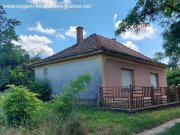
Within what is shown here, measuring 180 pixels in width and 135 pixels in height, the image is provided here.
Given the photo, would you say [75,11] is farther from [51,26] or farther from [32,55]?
[32,55]

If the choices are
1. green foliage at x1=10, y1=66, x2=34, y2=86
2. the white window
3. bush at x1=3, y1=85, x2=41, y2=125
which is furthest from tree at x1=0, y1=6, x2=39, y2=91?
bush at x1=3, y1=85, x2=41, y2=125

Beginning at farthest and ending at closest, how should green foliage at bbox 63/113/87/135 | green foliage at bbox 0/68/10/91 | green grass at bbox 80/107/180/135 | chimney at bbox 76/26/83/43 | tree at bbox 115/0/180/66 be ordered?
green foliage at bbox 0/68/10/91
chimney at bbox 76/26/83/43
tree at bbox 115/0/180/66
green grass at bbox 80/107/180/135
green foliage at bbox 63/113/87/135

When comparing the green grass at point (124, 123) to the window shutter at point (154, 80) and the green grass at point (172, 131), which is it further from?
the window shutter at point (154, 80)

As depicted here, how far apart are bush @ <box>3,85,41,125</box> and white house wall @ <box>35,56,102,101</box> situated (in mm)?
6621

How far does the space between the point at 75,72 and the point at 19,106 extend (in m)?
8.33

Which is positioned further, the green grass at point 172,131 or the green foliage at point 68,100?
the green grass at point 172,131

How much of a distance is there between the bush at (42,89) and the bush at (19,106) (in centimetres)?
967

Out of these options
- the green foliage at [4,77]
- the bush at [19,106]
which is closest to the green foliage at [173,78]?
the green foliage at [4,77]

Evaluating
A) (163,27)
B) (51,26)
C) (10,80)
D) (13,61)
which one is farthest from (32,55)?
(163,27)

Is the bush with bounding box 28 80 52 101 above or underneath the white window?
underneath

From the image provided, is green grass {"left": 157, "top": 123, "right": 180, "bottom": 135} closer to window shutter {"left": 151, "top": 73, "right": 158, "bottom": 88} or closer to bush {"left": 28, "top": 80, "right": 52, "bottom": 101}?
window shutter {"left": 151, "top": 73, "right": 158, "bottom": 88}

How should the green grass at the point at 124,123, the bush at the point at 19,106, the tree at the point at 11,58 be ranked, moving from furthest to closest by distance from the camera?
the tree at the point at 11,58 < the green grass at the point at 124,123 < the bush at the point at 19,106

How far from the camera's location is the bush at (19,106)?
25.0 ft

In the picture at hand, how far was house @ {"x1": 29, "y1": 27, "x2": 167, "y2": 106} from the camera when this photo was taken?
559 inches
